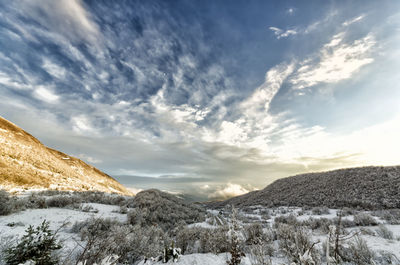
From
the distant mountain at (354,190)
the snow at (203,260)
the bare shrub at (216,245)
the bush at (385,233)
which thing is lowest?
the snow at (203,260)

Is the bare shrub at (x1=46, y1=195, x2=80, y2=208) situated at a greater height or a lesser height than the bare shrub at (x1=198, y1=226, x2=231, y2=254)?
greater

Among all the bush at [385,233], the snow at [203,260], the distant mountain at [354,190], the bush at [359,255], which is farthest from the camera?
the distant mountain at [354,190]

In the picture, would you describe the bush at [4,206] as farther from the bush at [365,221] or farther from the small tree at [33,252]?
the bush at [365,221]

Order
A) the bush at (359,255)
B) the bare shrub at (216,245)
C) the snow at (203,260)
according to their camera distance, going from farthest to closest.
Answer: the bare shrub at (216,245) → the snow at (203,260) → the bush at (359,255)

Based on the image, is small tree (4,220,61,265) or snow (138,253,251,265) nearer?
small tree (4,220,61,265)

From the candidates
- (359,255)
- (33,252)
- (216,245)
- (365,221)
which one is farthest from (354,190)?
(33,252)

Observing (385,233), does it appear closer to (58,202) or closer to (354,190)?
(58,202)

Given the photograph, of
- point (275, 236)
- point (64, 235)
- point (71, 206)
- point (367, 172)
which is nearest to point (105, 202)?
point (71, 206)

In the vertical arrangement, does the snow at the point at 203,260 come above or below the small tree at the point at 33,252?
below

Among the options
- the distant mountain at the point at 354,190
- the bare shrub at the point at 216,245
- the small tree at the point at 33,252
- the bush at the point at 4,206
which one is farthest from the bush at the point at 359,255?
the distant mountain at the point at 354,190

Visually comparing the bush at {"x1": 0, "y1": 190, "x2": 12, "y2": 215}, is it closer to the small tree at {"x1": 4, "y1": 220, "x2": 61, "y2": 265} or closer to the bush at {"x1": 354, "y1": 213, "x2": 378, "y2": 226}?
the small tree at {"x1": 4, "y1": 220, "x2": 61, "y2": 265}

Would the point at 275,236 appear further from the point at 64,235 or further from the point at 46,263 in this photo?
the point at 64,235

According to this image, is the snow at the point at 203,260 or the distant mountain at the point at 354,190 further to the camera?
the distant mountain at the point at 354,190

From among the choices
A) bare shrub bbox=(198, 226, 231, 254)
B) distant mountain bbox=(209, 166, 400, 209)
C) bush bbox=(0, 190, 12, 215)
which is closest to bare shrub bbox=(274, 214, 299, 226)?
bare shrub bbox=(198, 226, 231, 254)
